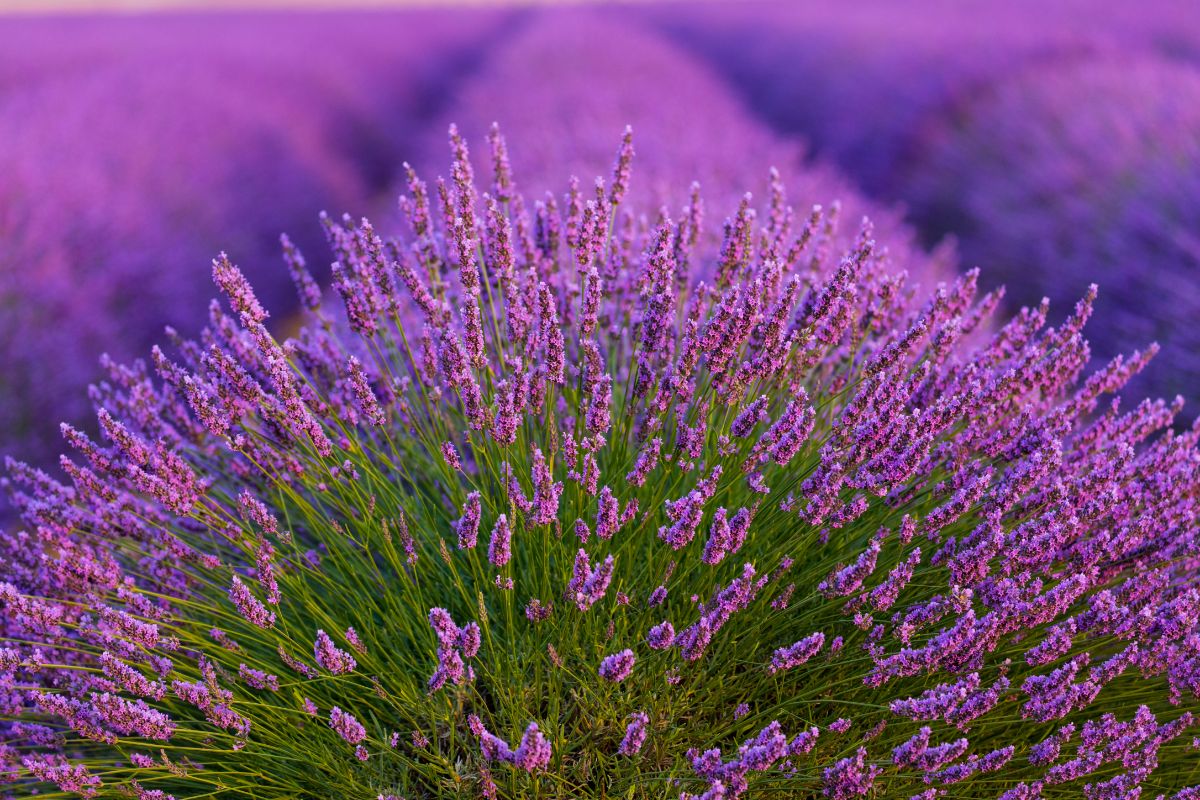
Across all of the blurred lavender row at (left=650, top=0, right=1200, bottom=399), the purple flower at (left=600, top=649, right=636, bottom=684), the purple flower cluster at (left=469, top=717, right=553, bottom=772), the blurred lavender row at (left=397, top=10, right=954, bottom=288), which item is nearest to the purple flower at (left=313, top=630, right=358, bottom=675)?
the purple flower cluster at (left=469, top=717, right=553, bottom=772)

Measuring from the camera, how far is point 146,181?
265 inches

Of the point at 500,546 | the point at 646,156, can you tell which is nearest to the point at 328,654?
the point at 500,546

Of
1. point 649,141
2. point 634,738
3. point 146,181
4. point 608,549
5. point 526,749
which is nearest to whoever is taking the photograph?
point 526,749

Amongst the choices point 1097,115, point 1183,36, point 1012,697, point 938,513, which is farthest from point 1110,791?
point 1183,36

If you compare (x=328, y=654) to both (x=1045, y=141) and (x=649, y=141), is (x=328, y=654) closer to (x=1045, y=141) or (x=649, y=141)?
(x=649, y=141)

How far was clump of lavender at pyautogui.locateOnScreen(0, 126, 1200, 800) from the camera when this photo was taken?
5.32ft

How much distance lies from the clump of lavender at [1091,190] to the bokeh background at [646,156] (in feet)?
0.06

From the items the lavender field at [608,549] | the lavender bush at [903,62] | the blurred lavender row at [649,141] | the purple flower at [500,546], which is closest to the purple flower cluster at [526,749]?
the lavender field at [608,549]

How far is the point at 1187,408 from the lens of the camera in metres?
4.11

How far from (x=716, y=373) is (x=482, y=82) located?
1023 centimetres

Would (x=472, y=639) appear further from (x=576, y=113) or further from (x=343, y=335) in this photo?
(x=576, y=113)

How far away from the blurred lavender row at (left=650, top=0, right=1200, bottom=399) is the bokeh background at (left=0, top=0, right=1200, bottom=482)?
23 mm

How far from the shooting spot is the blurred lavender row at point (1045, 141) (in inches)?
202

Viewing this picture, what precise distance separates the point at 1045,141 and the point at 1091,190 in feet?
2.61
